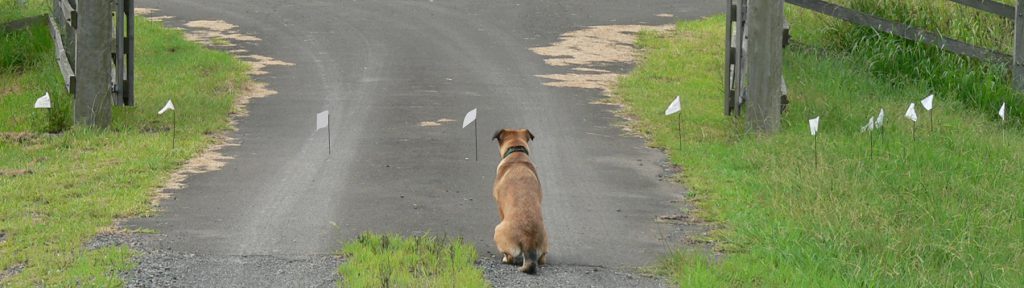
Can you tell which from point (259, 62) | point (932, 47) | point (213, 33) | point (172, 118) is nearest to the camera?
point (172, 118)

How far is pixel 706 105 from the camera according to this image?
14289 mm

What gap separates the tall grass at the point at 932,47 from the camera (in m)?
14.7

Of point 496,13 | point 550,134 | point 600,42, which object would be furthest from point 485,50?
point 550,134

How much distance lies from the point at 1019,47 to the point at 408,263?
853cm

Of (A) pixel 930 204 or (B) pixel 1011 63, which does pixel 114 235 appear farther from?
(B) pixel 1011 63

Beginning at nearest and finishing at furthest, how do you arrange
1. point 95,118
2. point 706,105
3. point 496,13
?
point 95,118 < point 706,105 < point 496,13

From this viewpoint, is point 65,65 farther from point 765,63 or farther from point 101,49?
point 765,63

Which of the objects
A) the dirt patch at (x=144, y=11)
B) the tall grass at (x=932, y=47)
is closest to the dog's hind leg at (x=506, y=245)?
the tall grass at (x=932, y=47)

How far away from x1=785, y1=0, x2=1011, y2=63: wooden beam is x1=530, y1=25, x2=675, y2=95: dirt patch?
2197 mm

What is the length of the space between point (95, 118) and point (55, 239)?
417 centimetres

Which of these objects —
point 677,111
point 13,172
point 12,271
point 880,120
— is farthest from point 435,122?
point 12,271

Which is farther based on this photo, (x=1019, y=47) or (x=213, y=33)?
(x=213, y=33)

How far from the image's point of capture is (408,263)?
7867 mm

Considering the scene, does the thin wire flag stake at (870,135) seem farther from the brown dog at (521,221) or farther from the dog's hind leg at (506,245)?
the dog's hind leg at (506,245)
